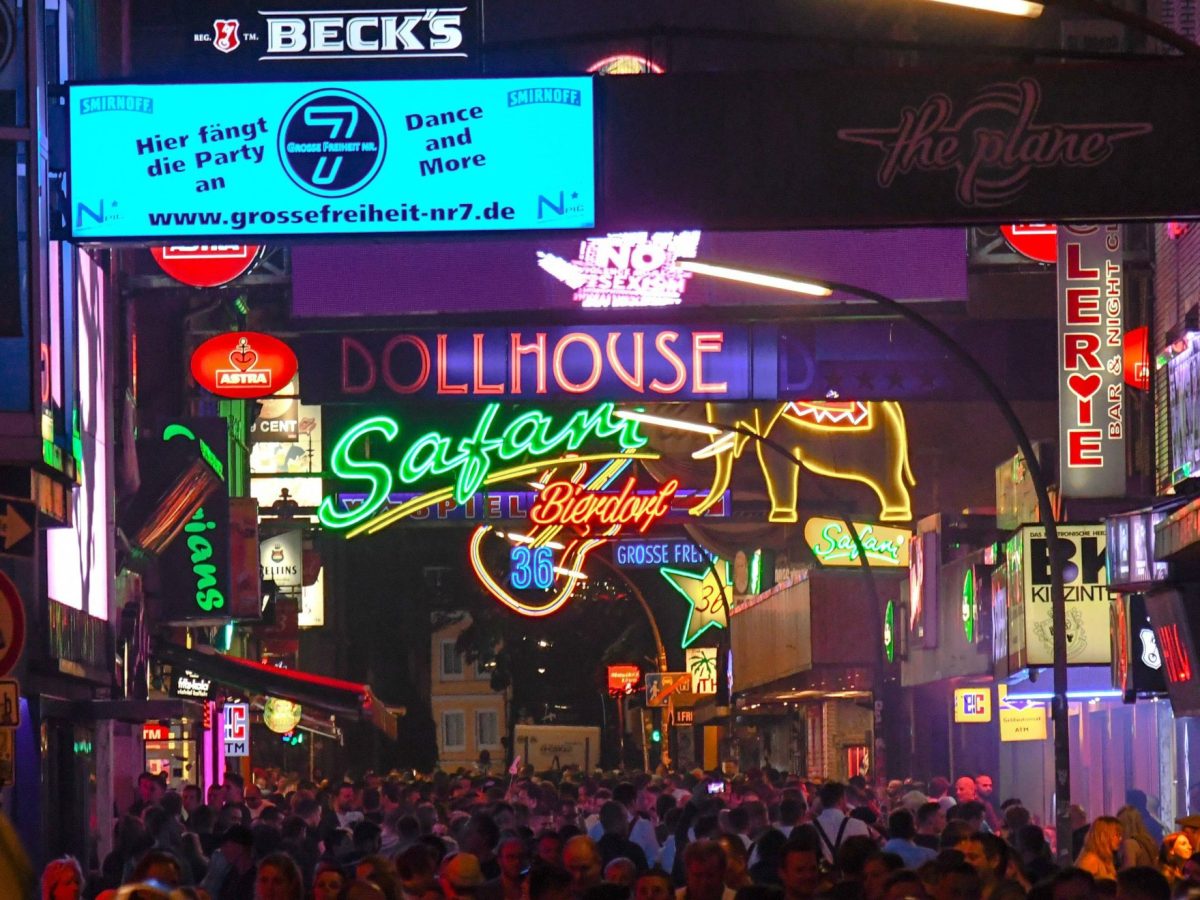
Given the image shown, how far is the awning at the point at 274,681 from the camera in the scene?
32.8 metres

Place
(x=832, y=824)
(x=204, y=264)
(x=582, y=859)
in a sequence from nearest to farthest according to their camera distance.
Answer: (x=582, y=859) → (x=832, y=824) → (x=204, y=264)

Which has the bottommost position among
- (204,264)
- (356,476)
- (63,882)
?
(63,882)

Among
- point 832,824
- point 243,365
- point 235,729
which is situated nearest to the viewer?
point 832,824

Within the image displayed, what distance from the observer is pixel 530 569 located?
54656 millimetres

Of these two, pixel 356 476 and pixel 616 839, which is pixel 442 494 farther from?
pixel 616 839

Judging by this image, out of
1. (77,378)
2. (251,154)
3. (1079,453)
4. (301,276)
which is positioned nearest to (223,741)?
(301,276)

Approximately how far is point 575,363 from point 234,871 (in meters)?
18.3

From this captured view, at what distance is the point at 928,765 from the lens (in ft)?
133

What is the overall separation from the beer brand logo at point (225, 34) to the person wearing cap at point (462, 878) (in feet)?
54.0

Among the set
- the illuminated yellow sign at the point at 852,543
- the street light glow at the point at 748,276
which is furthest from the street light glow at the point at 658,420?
the street light glow at the point at 748,276

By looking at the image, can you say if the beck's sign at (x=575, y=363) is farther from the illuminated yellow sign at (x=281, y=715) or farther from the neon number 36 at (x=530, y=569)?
the neon number 36 at (x=530, y=569)

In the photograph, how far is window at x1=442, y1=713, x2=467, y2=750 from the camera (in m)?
111

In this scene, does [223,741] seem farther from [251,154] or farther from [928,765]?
[251,154]

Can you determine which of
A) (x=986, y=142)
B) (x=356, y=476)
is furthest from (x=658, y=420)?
(x=986, y=142)
